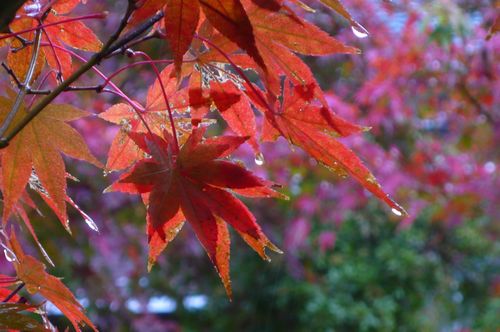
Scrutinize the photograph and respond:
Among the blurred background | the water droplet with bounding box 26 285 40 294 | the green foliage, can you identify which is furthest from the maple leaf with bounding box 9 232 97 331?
the green foliage

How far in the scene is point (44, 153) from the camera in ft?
1.65

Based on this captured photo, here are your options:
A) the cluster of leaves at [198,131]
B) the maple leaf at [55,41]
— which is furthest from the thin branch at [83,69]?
the maple leaf at [55,41]

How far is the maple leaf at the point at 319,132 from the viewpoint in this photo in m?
0.46

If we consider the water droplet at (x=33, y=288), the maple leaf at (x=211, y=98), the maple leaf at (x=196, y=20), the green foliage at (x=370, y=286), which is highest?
the maple leaf at (x=196, y=20)

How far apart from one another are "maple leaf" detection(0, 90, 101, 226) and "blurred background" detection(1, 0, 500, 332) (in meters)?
1.73

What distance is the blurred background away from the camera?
273cm

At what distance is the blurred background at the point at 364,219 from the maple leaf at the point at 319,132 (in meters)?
1.78

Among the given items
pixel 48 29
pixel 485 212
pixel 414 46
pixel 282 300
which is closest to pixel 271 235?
pixel 282 300

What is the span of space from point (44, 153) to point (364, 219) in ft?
12.8

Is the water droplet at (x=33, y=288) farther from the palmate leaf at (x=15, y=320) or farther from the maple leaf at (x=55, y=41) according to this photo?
the maple leaf at (x=55, y=41)

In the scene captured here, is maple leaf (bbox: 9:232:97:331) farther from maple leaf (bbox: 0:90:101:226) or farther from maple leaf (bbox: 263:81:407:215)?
maple leaf (bbox: 263:81:407:215)

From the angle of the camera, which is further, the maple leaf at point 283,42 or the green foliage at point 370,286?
the green foliage at point 370,286

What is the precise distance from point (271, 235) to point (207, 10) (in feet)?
11.0

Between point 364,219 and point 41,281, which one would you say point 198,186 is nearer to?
point 41,281
